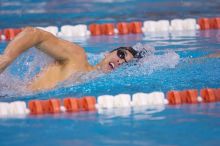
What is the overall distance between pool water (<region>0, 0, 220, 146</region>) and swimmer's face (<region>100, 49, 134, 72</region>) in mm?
140

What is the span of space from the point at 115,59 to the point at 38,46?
657 millimetres

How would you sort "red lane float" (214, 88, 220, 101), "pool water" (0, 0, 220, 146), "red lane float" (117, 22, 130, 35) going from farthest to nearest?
"red lane float" (117, 22, 130, 35) → "red lane float" (214, 88, 220, 101) → "pool water" (0, 0, 220, 146)

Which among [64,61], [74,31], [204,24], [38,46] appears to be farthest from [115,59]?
[204,24]

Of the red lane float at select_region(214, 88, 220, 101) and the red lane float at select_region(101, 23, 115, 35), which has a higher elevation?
the red lane float at select_region(101, 23, 115, 35)

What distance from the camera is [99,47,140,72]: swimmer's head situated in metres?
4.57

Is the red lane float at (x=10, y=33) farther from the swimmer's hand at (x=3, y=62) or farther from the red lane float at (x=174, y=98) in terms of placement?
the red lane float at (x=174, y=98)

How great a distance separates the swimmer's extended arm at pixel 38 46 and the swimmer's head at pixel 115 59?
0.75 feet

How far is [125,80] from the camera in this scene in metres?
4.79

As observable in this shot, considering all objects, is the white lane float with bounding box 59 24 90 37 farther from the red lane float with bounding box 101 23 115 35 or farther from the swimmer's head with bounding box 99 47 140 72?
the swimmer's head with bounding box 99 47 140 72

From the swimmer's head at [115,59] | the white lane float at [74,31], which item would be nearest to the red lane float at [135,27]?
the white lane float at [74,31]

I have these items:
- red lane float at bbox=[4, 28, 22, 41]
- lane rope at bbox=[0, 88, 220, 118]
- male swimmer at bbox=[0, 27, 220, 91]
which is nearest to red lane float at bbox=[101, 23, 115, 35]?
red lane float at bbox=[4, 28, 22, 41]

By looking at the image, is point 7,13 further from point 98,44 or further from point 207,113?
point 207,113

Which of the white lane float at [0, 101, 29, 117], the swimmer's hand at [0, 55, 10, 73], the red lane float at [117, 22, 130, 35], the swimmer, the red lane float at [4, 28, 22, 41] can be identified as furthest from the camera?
the red lane float at [117, 22, 130, 35]

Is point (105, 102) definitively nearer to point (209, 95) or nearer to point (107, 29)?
point (209, 95)
